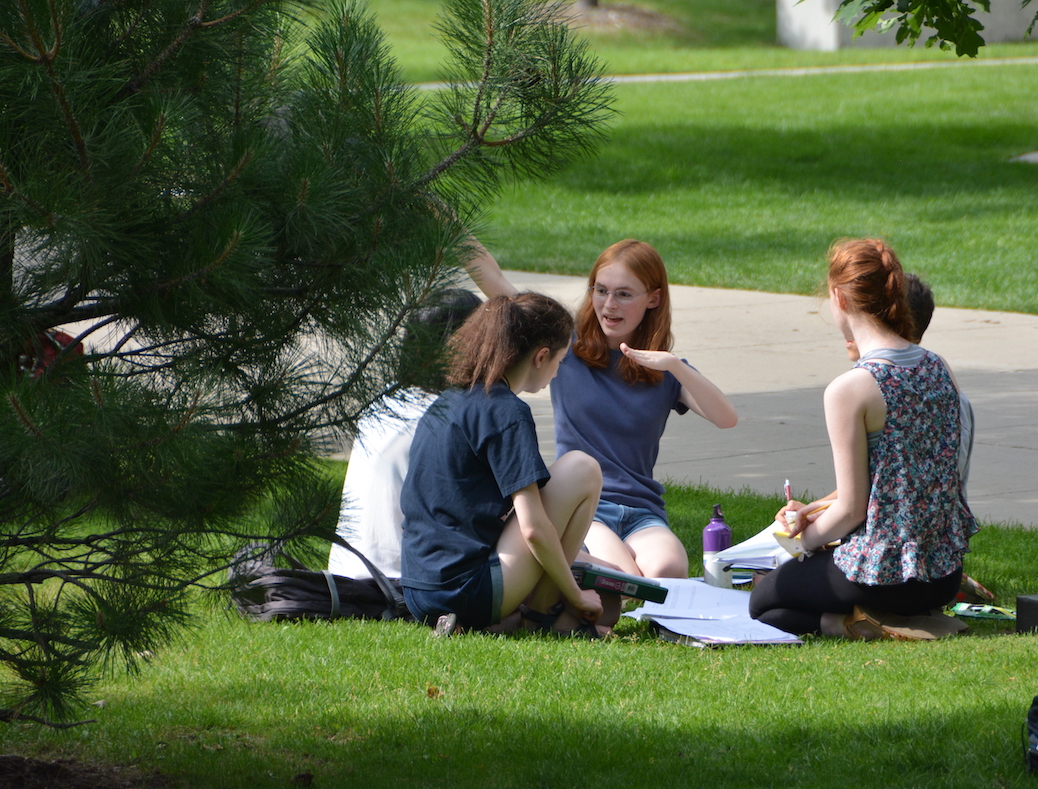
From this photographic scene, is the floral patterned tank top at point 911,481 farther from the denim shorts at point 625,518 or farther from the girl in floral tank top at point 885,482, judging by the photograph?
the denim shorts at point 625,518

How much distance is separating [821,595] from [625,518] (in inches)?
36.2

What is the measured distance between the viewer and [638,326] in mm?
5402

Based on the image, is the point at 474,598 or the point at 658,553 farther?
the point at 658,553

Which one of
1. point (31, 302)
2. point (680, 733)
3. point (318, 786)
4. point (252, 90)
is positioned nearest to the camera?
point (31, 302)

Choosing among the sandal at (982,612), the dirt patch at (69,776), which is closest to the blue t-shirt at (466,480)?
the dirt patch at (69,776)

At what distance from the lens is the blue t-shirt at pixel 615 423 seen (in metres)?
5.30

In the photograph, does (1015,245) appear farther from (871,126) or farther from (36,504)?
(36,504)

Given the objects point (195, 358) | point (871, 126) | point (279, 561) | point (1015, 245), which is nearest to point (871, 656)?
point (279, 561)

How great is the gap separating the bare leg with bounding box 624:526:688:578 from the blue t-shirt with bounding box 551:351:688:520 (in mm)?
177

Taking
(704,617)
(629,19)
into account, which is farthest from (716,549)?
(629,19)

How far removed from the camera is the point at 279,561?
2957 mm

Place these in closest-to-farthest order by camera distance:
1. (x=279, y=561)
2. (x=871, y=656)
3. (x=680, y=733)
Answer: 1. (x=279, y=561)
2. (x=680, y=733)
3. (x=871, y=656)

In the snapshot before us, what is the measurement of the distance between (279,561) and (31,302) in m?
0.79

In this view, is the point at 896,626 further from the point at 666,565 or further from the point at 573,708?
the point at 573,708
